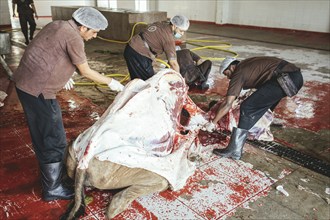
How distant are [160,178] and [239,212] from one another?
2.51 feet

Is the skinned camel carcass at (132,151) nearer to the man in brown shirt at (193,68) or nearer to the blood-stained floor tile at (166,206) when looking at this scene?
the blood-stained floor tile at (166,206)

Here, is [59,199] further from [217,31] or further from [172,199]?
[217,31]

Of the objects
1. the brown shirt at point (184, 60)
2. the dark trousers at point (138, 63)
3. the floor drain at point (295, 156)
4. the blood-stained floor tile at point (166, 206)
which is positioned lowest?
the floor drain at point (295, 156)

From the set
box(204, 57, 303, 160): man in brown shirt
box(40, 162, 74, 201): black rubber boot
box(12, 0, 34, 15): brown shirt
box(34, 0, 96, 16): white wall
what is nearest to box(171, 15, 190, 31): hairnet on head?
box(204, 57, 303, 160): man in brown shirt

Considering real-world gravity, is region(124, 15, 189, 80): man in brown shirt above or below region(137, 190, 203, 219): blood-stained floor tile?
above

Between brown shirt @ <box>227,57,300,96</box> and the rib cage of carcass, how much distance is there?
0.71 metres

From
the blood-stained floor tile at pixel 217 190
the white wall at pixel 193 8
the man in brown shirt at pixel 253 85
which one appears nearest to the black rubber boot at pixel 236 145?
the man in brown shirt at pixel 253 85

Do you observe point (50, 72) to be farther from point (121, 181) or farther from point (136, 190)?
point (136, 190)

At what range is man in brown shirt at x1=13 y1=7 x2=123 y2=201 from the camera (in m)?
2.40

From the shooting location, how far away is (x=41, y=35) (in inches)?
95.8

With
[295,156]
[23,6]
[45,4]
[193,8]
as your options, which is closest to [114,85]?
[295,156]

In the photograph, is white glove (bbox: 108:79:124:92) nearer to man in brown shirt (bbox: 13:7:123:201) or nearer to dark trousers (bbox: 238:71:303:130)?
man in brown shirt (bbox: 13:7:123:201)

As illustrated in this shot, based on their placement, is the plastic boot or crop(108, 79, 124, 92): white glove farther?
the plastic boot

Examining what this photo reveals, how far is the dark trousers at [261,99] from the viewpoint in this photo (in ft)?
11.4
